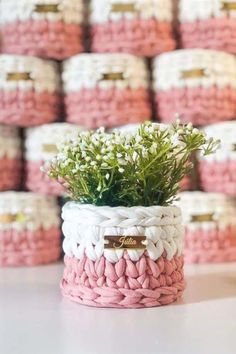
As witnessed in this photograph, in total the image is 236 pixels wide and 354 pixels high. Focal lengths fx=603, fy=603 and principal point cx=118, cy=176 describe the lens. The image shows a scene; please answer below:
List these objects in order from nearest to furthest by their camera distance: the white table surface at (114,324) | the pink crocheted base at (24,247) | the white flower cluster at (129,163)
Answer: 1. the white table surface at (114,324)
2. the white flower cluster at (129,163)
3. the pink crocheted base at (24,247)

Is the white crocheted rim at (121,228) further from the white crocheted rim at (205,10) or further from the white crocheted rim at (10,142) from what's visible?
the white crocheted rim at (205,10)

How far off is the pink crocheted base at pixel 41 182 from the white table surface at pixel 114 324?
21 cm

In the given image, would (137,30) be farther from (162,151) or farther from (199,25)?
(162,151)

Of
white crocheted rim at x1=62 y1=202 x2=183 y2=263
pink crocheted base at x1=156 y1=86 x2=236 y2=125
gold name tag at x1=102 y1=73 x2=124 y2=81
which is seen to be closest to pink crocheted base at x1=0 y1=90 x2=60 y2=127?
gold name tag at x1=102 y1=73 x2=124 y2=81

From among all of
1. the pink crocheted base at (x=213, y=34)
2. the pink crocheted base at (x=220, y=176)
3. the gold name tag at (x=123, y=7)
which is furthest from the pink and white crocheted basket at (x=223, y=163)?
the gold name tag at (x=123, y=7)

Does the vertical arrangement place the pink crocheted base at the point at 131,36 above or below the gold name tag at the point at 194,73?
above

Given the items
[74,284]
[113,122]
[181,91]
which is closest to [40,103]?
[113,122]

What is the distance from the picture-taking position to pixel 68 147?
79cm

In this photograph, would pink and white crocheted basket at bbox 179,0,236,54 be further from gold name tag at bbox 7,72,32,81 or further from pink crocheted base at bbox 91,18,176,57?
gold name tag at bbox 7,72,32,81

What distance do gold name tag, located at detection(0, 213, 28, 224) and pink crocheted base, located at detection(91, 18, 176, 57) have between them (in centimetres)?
33

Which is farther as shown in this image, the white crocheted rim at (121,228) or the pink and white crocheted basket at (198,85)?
the pink and white crocheted basket at (198,85)

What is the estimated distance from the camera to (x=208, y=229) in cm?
108

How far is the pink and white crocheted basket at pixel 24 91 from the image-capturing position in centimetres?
107

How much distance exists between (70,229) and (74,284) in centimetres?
7
